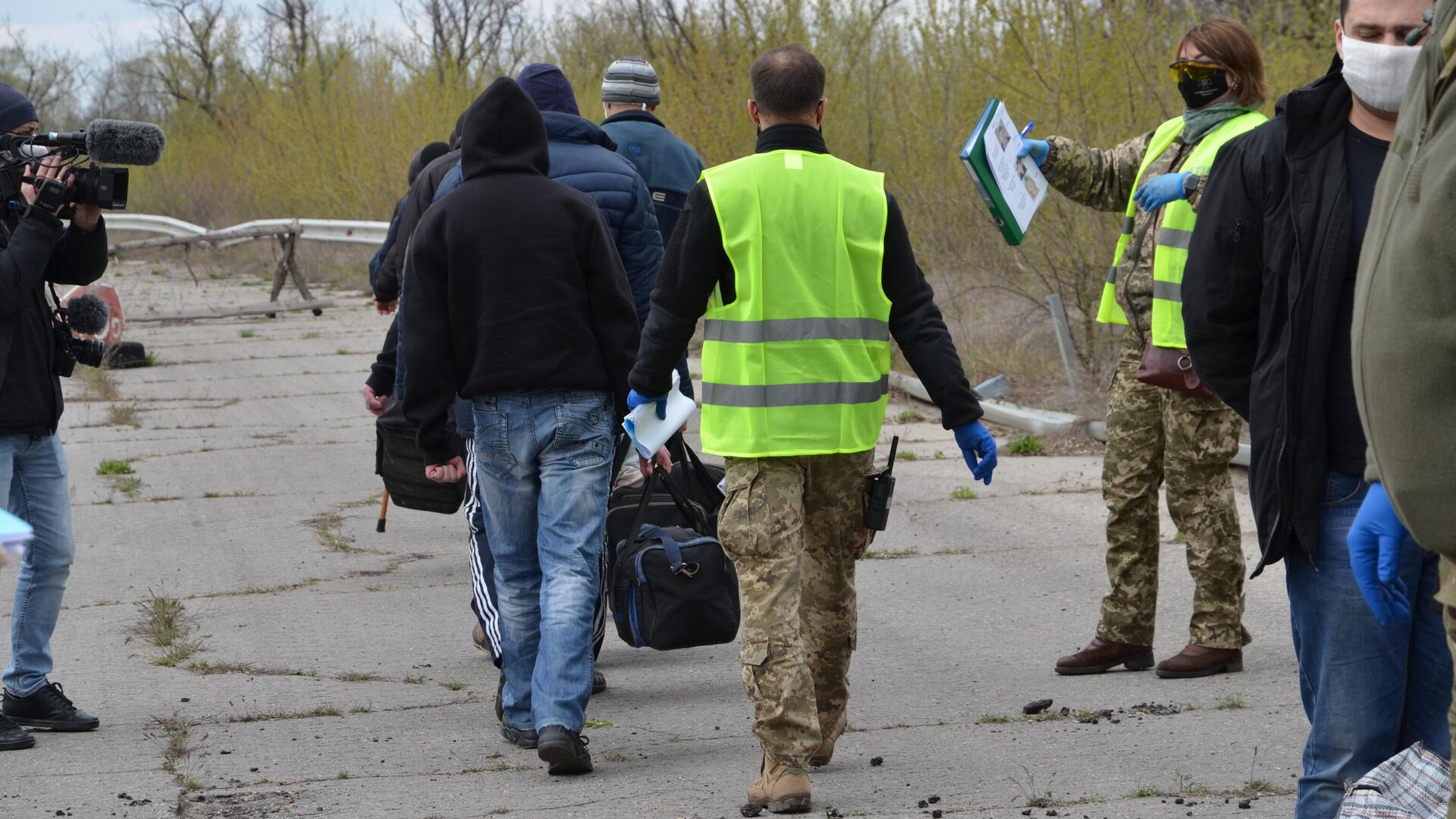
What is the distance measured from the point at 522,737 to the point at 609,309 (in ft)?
4.47

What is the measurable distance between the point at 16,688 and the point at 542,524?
1864mm

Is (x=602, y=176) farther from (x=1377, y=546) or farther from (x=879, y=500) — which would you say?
(x=1377, y=546)

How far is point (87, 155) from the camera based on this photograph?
16.3ft

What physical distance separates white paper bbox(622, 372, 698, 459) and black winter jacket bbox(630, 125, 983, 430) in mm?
77

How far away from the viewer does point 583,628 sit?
4785 mm

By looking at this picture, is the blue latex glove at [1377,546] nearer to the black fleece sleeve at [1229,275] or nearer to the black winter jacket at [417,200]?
the black fleece sleeve at [1229,275]

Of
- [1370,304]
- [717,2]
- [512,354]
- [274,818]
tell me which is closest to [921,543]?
[512,354]

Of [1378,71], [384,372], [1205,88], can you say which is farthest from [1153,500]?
[384,372]

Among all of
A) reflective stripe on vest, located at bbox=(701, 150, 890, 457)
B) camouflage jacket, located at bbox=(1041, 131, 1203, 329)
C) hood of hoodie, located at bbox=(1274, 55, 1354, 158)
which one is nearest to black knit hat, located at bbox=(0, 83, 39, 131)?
reflective stripe on vest, located at bbox=(701, 150, 890, 457)

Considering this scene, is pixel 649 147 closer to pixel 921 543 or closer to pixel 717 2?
pixel 921 543

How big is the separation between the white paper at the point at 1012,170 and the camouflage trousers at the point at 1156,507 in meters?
0.58

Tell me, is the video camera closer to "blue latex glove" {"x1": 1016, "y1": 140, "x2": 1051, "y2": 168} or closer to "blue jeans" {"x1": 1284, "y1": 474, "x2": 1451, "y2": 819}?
"blue latex glove" {"x1": 1016, "y1": 140, "x2": 1051, "y2": 168}

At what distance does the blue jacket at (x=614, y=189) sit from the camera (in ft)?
18.1

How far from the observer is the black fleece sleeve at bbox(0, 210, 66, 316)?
16.0 feet
